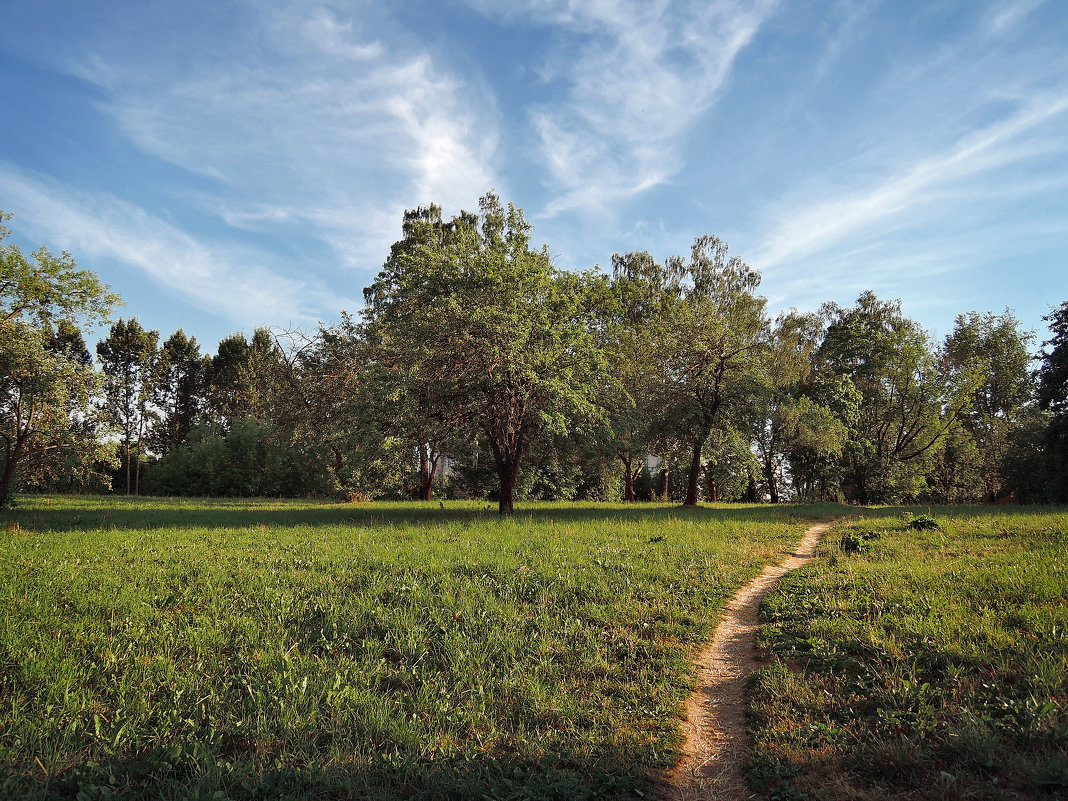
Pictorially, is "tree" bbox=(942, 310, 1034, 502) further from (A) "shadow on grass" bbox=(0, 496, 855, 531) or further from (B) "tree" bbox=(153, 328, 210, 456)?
(B) "tree" bbox=(153, 328, 210, 456)

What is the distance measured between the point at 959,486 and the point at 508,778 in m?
54.2

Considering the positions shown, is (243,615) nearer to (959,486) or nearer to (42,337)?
(42,337)

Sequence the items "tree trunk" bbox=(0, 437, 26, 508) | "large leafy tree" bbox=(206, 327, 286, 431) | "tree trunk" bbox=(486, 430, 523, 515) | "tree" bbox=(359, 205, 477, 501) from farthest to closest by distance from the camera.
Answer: "large leafy tree" bbox=(206, 327, 286, 431) < "tree trunk" bbox=(486, 430, 523, 515) < "tree trunk" bbox=(0, 437, 26, 508) < "tree" bbox=(359, 205, 477, 501)

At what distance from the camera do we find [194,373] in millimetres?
63000

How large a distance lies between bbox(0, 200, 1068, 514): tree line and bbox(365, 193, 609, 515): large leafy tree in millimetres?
96

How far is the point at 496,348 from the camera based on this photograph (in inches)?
738

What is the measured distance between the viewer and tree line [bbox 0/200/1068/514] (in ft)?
65.4

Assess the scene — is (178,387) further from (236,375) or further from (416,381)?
(416,381)

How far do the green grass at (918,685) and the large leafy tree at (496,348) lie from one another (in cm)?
1125

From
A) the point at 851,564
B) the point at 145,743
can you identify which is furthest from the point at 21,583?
the point at 851,564

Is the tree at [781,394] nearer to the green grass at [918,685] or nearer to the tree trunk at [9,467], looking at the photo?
the green grass at [918,685]

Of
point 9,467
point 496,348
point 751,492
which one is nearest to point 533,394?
point 496,348

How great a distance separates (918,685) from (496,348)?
15148 mm

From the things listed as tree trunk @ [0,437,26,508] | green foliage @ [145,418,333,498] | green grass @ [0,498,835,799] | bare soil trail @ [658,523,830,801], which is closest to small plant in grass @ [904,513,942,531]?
green grass @ [0,498,835,799]
